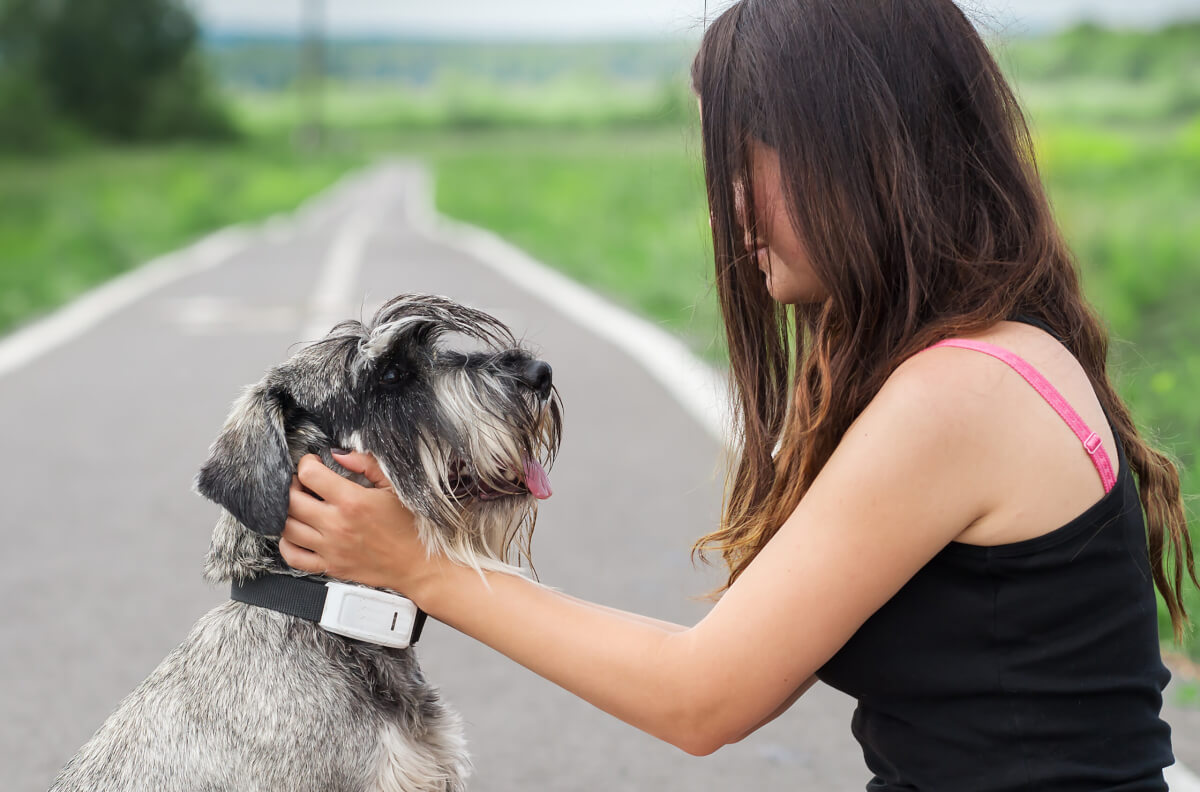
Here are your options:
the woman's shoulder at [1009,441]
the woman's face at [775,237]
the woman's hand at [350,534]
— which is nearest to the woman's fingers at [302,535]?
the woman's hand at [350,534]

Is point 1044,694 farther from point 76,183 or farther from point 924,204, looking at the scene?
point 76,183

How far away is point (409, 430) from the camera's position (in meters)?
2.95

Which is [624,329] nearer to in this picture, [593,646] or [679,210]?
[593,646]

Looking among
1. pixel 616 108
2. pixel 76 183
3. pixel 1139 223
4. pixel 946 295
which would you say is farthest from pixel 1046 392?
pixel 616 108

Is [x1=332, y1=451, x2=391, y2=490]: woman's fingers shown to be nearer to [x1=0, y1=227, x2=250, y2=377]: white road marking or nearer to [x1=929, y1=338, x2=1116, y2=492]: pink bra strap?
[x1=929, y1=338, x2=1116, y2=492]: pink bra strap

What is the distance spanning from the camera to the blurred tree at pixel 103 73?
→ 286ft

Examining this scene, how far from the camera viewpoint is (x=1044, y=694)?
2.41 m

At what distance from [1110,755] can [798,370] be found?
107 cm

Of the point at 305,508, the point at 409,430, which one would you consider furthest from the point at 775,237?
the point at 305,508

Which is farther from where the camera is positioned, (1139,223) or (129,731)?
(1139,223)

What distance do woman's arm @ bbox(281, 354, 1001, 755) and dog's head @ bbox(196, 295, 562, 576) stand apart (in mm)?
119

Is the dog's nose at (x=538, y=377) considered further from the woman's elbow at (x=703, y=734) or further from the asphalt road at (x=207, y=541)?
the woman's elbow at (x=703, y=734)

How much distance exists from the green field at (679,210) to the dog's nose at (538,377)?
472 millimetres

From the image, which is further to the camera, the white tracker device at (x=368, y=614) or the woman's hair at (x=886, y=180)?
the white tracker device at (x=368, y=614)
